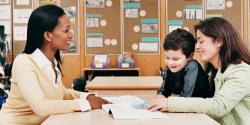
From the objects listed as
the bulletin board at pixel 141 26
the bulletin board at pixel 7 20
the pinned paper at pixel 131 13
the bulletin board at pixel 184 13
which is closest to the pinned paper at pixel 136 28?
the bulletin board at pixel 141 26

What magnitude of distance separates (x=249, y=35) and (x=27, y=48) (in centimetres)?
506

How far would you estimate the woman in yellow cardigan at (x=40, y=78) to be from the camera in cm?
209

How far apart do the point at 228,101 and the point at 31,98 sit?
98 cm

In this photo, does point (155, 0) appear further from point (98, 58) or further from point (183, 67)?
point (183, 67)

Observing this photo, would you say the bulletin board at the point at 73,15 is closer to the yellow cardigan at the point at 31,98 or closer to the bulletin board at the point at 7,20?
the bulletin board at the point at 7,20

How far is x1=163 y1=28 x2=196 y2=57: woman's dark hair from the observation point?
2.48 metres

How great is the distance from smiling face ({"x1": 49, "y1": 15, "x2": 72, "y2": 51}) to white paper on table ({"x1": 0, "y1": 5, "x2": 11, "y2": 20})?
4748 millimetres

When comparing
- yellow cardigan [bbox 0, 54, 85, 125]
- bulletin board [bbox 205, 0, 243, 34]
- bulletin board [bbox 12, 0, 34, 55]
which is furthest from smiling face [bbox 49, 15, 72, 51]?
bulletin board [bbox 205, 0, 243, 34]

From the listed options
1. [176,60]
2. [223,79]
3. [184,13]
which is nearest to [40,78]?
[176,60]

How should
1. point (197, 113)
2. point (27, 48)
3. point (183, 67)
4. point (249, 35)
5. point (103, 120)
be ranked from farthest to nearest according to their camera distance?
point (249, 35), point (183, 67), point (27, 48), point (197, 113), point (103, 120)

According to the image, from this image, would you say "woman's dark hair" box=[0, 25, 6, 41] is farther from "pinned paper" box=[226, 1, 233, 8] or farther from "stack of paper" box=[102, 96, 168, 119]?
"stack of paper" box=[102, 96, 168, 119]

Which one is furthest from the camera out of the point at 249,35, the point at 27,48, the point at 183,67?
the point at 249,35

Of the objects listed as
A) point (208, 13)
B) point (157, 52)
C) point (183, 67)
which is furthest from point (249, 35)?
A: point (183, 67)

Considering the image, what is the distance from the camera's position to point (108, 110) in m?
2.17
